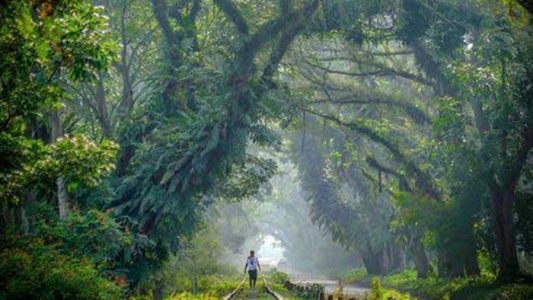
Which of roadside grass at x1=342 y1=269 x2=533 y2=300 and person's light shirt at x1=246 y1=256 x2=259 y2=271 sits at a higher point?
person's light shirt at x1=246 y1=256 x2=259 y2=271

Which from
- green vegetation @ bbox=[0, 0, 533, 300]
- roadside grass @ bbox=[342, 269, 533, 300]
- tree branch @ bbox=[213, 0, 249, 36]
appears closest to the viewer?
green vegetation @ bbox=[0, 0, 533, 300]

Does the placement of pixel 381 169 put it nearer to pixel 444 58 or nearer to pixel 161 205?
pixel 444 58

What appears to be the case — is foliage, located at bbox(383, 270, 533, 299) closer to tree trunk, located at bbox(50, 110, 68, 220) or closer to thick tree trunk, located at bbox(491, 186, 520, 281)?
thick tree trunk, located at bbox(491, 186, 520, 281)

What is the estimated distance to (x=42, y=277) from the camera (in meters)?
10.2

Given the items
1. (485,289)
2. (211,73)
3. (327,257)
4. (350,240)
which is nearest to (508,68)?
(485,289)

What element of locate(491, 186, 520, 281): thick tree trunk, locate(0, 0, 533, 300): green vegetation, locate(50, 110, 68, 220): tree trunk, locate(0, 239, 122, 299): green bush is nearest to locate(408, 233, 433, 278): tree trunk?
locate(0, 0, 533, 300): green vegetation

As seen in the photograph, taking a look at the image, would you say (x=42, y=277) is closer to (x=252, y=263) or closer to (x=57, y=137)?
(x=57, y=137)

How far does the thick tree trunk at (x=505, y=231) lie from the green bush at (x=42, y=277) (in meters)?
13.5

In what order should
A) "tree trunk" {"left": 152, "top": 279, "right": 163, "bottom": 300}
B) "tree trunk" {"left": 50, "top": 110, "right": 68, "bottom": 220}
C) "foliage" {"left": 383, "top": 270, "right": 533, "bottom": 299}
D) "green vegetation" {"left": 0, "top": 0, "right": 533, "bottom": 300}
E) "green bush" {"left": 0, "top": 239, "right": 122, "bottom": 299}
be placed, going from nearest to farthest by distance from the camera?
"green bush" {"left": 0, "top": 239, "right": 122, "bottom": 299} < "green vegetation" {"left": 0, "top": 0, "right": 533, "bottom": 300} < "tree trunk" {"left": 50, "top": 110, "right": 68, "bottom": 220} < "foliage" {"left": 383, "top": 270, "right": 533, "bottom": 299} < "tree trunk" {"left": 152, "top": 279, "right": 163, "bottom": 300}

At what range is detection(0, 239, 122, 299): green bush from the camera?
9734 millimetres

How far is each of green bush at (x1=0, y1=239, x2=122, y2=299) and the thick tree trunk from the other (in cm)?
1355

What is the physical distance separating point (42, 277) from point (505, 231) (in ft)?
50.4

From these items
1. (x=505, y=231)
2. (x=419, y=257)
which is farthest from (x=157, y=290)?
(x=419, y=257)

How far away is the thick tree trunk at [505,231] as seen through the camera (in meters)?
19.3
